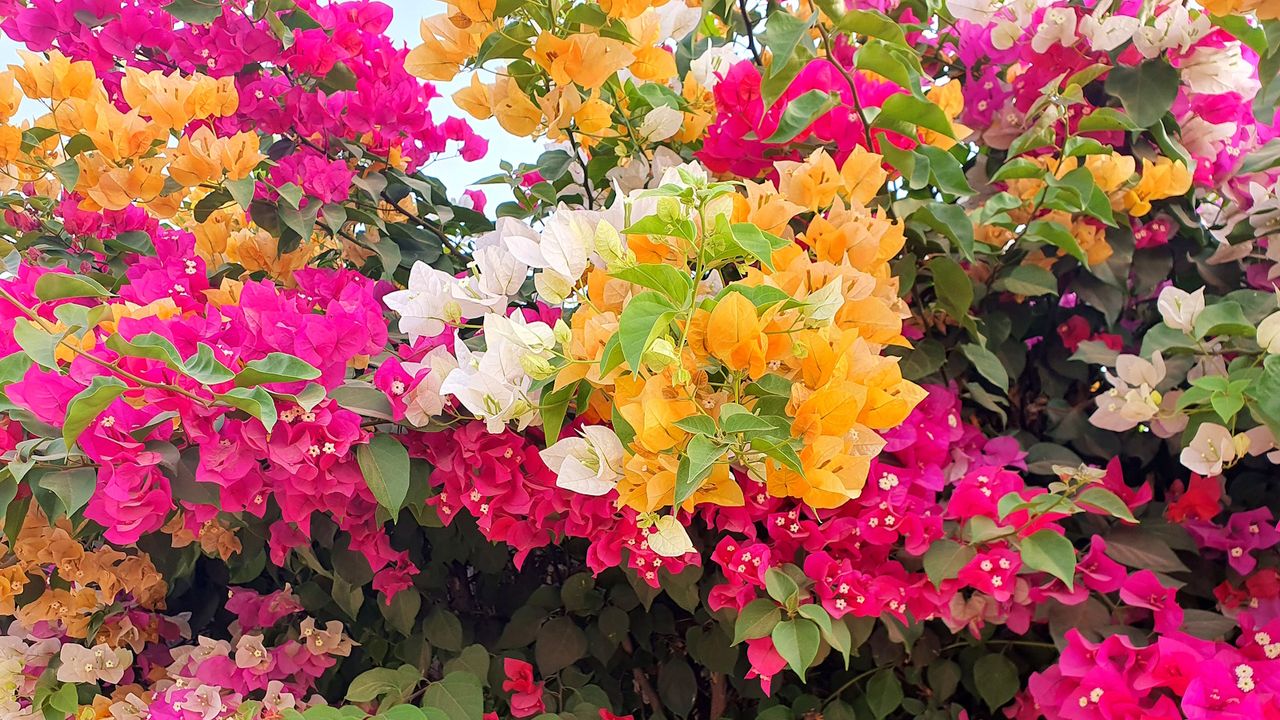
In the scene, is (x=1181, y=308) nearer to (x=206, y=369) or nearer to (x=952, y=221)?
(x=952, y=221)

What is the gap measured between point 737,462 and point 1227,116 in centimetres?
68

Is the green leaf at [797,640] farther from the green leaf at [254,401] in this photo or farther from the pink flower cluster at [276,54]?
the pink flower cluster at [276,54]

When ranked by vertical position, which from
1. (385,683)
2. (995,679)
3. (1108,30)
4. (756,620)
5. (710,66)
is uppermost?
(1108,30)

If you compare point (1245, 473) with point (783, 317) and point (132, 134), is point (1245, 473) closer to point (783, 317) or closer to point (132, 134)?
point (783, 317)

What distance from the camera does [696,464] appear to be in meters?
0.44

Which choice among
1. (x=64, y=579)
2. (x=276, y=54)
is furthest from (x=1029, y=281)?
(x=64, y=579)

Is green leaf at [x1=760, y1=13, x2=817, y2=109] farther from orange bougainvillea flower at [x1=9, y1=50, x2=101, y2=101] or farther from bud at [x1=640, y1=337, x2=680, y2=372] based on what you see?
orange bougainvillea flower at [x1=9, y1=50, x2=101, y2=101]

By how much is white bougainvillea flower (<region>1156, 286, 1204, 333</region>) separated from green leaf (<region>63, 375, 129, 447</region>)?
78cm

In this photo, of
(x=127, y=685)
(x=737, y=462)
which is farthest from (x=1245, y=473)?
(x=127, y=685)

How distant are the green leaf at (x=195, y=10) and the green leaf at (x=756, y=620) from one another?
81cm

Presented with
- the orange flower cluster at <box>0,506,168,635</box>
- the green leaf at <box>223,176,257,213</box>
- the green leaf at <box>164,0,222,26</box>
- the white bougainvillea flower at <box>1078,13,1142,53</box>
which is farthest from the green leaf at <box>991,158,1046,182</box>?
the orange flower cluster at <box>0,506,168,635</box>

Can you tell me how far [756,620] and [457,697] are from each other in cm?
33

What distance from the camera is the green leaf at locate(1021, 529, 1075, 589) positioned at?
2.08ft

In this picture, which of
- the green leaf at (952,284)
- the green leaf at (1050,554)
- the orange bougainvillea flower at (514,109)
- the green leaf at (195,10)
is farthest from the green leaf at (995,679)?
the green leaf at (195,10)
